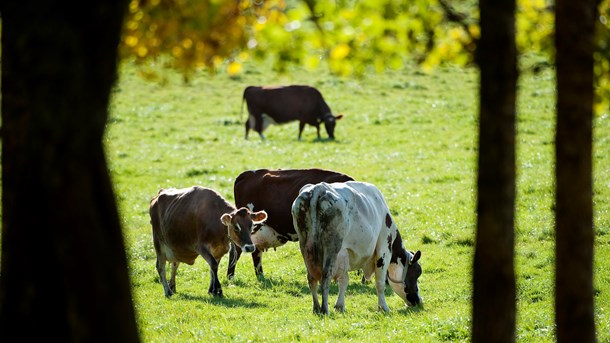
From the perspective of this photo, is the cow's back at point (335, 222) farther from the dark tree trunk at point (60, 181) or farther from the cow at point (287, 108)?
the cow at point (287, 108)

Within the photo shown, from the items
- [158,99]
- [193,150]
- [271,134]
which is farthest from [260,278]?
[158,99]

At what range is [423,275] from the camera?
15039mm

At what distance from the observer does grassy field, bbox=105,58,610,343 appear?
11.3m

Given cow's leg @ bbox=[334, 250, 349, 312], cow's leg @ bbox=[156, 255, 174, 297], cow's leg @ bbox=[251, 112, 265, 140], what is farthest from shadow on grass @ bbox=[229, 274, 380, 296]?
cow's leg @ bbox=[251, 112, 265, 140]

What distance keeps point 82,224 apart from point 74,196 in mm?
180

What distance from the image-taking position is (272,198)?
16.4m

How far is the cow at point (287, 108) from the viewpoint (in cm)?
3247

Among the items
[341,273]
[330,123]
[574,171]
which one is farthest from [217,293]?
[330,123]

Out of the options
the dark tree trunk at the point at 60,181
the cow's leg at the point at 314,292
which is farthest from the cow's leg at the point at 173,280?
the dark tree trunk at the point at 60,181

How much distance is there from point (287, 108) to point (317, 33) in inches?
1053

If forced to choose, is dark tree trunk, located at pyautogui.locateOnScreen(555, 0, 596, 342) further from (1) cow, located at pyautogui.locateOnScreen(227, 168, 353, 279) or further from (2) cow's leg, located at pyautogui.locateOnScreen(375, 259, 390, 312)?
(1) cow, located at pyautogui.locateOnScreen(227, 168, 353, 279)

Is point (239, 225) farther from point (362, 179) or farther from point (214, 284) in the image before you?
point (362, 179)

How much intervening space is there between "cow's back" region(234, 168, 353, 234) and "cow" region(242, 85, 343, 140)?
48.4 feet

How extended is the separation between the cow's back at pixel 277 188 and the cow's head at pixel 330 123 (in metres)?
14.6
